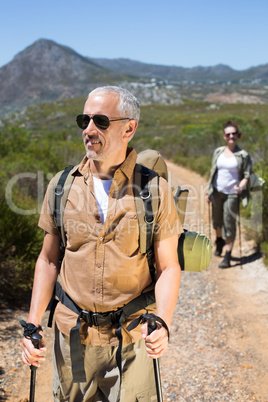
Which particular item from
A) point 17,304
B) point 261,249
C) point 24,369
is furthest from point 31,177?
point 24,369

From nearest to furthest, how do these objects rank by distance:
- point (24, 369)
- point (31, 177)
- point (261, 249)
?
point (24, 369)
point (261, 249)
point (31, 177)

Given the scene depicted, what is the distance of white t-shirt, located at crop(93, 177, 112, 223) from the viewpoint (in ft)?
5.83

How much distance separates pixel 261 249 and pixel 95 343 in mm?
4860

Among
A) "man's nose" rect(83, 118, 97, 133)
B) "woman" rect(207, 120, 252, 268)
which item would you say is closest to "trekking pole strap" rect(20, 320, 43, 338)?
"man's nose" rect(83, 118, 97, 133)

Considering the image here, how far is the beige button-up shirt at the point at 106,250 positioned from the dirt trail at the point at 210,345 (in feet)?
5.58

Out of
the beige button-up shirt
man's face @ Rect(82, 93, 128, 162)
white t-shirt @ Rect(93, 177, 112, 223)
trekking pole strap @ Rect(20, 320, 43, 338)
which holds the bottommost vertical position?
Result: trekking pole strap @ Rect(20, 320, 43, 338)

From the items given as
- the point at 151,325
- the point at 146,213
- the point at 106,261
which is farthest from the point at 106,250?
the point at 151,325

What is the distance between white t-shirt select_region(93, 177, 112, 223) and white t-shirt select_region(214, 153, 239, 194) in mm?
4070

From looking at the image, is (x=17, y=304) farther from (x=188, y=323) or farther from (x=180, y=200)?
(x=180, y=200)

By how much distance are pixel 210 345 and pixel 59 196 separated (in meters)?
2.73

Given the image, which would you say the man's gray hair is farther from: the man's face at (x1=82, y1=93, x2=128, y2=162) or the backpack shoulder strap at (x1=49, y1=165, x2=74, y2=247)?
the backpack shoulder strap at (x1=49, y1=165, x2=74, y2=247)

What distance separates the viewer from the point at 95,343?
178 centimetres

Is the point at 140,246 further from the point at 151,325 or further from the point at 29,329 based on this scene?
the point at 29,329

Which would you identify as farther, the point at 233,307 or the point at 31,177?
the point at 31,177
